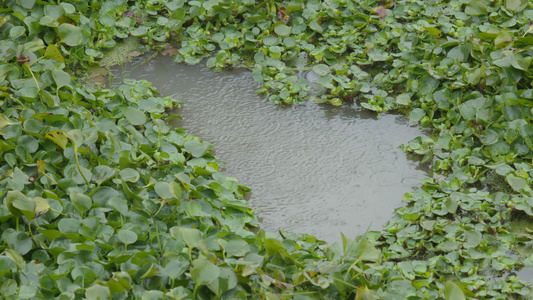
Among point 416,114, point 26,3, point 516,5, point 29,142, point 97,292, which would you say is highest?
point 26,3

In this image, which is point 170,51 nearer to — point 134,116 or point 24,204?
point 134,116

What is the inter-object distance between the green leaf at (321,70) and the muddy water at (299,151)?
19 centimetres

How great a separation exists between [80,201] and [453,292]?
1.33m

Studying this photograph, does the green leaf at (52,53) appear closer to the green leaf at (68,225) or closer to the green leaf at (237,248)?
the green leaf at (68,225)

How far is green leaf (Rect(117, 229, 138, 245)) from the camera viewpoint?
6.76 ft

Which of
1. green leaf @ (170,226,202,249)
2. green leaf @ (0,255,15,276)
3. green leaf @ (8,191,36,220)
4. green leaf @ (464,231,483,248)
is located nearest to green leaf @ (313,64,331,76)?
green leaf @ (464,231,483,248)

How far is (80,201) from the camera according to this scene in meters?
2.17

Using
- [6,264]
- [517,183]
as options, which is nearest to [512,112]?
[517,183]

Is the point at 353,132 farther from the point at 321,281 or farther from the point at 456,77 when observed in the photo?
the point at 321,281

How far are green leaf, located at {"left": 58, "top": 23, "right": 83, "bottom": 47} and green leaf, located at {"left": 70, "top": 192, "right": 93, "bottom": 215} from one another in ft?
4.17

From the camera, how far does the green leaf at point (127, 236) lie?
206 centimetres

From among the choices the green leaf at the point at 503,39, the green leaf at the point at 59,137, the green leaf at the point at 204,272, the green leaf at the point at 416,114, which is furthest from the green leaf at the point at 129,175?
the green leaf at the point at 503,39

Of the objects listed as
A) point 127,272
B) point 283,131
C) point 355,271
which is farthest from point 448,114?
point 127,272

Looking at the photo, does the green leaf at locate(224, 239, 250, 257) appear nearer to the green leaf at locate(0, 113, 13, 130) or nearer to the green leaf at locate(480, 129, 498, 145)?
the green leaf at locate(0, 113, 13, 130)
